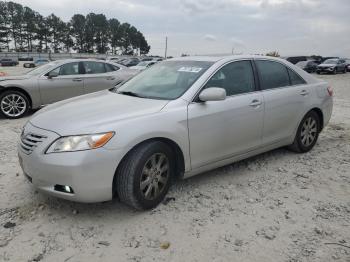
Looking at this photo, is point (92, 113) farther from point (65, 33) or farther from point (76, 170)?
point (65, 33)

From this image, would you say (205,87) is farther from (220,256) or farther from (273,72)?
(220,256)

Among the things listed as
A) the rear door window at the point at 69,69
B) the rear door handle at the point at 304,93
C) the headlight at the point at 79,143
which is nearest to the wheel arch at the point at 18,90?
the rear door window at the point at 69,69

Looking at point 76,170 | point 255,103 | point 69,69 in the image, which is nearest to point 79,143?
point 76,170

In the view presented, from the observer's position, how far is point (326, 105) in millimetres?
5820

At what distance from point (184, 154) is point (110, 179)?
879mm

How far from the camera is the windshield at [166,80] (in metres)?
4.14

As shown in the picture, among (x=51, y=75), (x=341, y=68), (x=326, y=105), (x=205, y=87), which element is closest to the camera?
(x=205, y=87)

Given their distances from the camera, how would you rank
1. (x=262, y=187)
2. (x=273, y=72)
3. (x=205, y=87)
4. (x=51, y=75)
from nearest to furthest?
1. (x=205, y=87)
2. (x=262, y=187)
3. (x=273, y=72)
4. (x=51, y=75)

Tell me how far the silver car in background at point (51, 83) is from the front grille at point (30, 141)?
17.5 ft

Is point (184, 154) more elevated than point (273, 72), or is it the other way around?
point (273, 72)

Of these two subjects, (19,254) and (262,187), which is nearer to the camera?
(19,254)

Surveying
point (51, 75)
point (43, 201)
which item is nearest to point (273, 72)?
point (43, 201)

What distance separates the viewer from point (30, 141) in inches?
139

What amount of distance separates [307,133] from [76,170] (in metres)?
3.80
